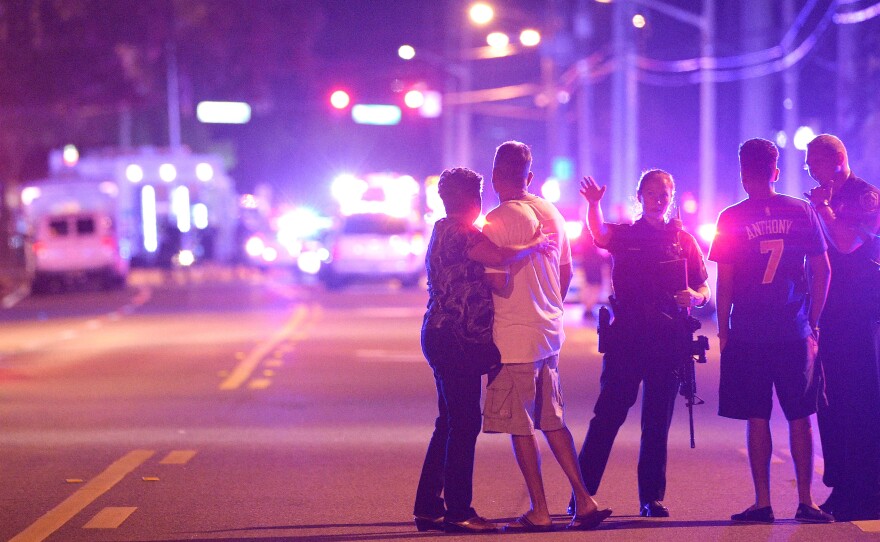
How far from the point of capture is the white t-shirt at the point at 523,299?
670 cm

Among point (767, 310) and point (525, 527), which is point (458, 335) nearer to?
point (525, 527)

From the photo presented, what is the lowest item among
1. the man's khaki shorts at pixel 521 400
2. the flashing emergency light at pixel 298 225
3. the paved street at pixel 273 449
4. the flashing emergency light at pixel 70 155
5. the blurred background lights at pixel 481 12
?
the paved street at pixel 273 449

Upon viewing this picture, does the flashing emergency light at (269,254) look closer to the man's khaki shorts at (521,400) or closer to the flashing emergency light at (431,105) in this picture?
the flashing emergency light at (431,105)

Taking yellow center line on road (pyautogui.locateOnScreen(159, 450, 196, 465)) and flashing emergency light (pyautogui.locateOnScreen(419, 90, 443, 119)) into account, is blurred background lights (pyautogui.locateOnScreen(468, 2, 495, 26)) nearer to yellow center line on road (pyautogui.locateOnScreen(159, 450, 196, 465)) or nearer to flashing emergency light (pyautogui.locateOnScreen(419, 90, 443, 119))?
flashing emergency light (pyautogui.locateOnScreen(419, 90, 443, 119))

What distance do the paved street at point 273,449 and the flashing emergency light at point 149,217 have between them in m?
29.8

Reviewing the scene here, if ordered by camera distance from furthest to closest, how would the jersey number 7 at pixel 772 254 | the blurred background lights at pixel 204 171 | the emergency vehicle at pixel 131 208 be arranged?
the blurred background lights at pixel 204 171
the emergency vehicle at pixel 131 208
the jersey number 7 at pixel 772 254

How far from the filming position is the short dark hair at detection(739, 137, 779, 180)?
704cm

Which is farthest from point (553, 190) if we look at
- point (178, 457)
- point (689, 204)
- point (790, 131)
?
point (178, 457)

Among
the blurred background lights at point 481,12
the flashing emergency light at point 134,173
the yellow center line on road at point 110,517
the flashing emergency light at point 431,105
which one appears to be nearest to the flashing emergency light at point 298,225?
the flashing emergency light at point 134,173

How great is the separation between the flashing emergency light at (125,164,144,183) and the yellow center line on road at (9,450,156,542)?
39424mm

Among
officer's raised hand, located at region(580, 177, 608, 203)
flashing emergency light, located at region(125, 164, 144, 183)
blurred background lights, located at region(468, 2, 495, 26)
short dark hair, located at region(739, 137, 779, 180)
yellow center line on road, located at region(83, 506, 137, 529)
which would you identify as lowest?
yellow center line on road, located at region(83, 506, 137, 529)

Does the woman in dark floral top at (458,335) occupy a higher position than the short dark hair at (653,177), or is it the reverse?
the short dark hair at (653,177)

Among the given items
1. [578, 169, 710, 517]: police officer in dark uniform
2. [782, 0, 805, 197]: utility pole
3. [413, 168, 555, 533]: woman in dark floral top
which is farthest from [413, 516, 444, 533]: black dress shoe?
[782, 0, 805, 197]: utility pole

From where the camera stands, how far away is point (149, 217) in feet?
163
